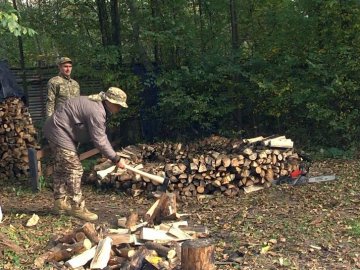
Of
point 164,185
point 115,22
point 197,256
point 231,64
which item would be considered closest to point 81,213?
point 164,185

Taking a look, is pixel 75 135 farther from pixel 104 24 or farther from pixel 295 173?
pixel 104 24

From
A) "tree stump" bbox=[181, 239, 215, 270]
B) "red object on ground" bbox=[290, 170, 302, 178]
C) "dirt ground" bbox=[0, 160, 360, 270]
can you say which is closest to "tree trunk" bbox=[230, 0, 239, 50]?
"dirt ground" bbox=[0, 160, 360, 270]

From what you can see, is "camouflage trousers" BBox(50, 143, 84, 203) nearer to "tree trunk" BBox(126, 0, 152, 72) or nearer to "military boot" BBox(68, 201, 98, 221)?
"military boot" BBox(68, 201, 98, 221)

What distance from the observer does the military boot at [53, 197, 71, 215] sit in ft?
20.6

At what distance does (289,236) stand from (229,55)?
6263mm

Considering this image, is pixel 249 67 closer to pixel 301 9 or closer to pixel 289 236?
pixel 301 9

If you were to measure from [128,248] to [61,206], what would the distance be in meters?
1.75

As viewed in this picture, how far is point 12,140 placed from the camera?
8.91 metres

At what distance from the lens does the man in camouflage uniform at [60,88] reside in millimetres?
7266

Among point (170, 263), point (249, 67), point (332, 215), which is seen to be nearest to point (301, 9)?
point (249, 67)

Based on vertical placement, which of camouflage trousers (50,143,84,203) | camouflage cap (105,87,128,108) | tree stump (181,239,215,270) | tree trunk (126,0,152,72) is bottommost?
tree stump (181,239,215,270)

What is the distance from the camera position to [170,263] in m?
4.61

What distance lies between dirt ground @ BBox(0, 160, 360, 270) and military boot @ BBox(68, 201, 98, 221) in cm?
10

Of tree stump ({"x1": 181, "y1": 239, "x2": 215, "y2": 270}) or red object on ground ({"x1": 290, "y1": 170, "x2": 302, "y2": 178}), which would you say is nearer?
tree stump ({"x1": 181, "y1": 239, "x2": 215, "y2": 270})
